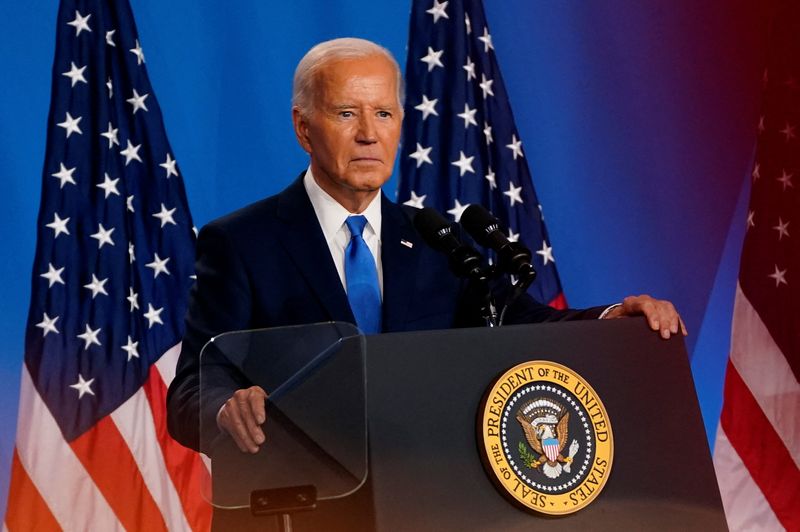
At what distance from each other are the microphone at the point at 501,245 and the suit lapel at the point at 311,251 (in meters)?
0.33

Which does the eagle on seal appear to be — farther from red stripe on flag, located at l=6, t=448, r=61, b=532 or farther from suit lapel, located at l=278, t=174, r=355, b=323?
red stripe on flag, located at l=6, t=448, r=61, b=532

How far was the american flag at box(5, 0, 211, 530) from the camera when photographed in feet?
11.1

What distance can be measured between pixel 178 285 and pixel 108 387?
0.43 m

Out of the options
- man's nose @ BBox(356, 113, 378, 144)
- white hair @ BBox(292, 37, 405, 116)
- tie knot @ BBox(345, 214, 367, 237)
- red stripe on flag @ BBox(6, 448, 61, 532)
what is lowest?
red stripe on flag @ BBox(6, 448, 61, 532)

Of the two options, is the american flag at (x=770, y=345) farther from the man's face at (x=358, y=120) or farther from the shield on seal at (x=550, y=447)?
the shield on seal at (x=550, y=447)

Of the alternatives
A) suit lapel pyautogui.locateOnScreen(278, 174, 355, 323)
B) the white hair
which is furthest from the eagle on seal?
the white hair

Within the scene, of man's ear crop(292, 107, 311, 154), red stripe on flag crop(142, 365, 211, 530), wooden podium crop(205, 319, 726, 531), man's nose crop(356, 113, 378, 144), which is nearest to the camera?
wooden podium crop(205, 319, 726, 531)

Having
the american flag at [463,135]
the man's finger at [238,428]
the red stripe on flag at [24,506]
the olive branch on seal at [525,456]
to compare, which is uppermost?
the american flag at [463,135]

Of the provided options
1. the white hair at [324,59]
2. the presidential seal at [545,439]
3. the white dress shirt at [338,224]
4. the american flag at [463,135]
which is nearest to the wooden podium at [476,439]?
the presidential seal at [545,439]

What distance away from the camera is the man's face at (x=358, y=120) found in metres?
2.14

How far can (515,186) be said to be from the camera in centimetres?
392

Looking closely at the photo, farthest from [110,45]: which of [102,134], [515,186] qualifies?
[515,186]

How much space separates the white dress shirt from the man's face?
54 millimetres

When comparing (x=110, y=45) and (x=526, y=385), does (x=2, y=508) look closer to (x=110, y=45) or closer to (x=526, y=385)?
(x=110, y=45)
